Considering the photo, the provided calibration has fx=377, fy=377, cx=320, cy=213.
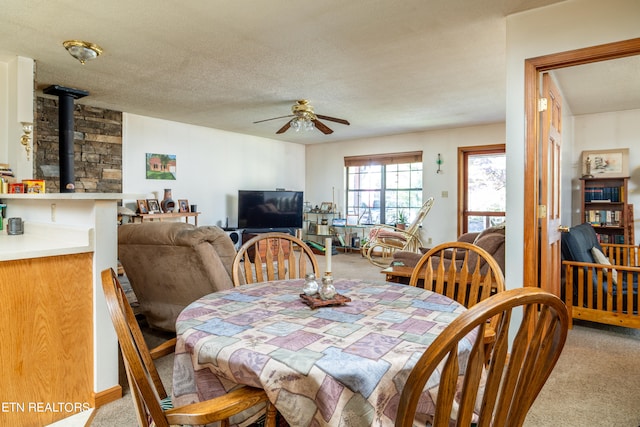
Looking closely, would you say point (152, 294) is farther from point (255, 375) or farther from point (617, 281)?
point (617, 281)

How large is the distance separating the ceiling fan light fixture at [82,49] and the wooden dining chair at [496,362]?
140 inches

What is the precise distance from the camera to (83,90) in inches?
171

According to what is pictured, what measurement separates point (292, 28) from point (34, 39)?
207 cm

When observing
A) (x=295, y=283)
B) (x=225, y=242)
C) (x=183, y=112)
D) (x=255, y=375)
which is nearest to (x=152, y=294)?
(x=225, y=242)

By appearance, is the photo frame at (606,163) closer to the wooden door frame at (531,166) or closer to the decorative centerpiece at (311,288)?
the wooden door frame at (531,166)

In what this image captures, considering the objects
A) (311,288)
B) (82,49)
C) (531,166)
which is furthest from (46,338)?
(531,166)

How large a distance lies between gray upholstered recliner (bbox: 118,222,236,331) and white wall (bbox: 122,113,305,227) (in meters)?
3.13

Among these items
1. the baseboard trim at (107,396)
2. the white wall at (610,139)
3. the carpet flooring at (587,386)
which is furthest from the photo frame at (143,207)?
the white wall at (610,139)

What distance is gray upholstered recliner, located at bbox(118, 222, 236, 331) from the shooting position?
243 centimetres

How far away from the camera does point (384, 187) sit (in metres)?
7.47

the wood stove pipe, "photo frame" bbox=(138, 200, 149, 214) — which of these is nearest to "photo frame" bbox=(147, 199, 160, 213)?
"photo frame" bbox=(138, 200, 149, 214)

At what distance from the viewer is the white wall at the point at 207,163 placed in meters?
5.57

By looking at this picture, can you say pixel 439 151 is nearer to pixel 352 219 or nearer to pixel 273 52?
pixel 352 219

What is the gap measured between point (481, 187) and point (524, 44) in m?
4.27
